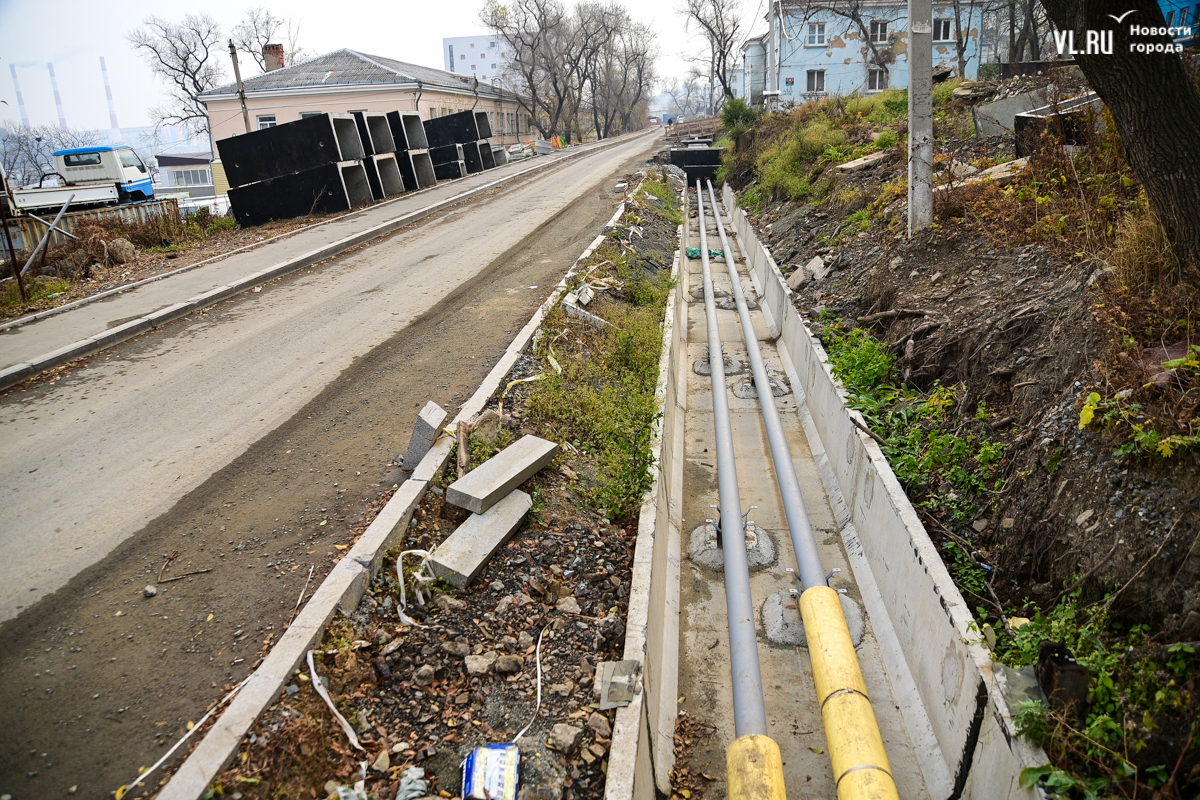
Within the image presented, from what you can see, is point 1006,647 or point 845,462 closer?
point 1006,647

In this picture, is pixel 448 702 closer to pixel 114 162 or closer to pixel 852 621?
pixel 852 621

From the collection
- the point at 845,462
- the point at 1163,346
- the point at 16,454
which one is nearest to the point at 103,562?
the point at 16,454

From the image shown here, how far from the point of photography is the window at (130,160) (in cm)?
2936

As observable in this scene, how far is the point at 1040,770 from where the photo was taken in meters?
3.12

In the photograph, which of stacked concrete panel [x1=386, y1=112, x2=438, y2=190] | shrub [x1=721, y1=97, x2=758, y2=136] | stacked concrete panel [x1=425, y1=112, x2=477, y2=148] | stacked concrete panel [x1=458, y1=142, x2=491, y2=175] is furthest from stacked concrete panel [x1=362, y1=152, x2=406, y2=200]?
shrub [x1=721, y1=97, x2=758, y2=136]

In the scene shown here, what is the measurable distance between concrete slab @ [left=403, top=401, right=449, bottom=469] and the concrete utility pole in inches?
284

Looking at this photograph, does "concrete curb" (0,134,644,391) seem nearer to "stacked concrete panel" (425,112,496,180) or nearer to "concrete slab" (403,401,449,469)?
"concrete slab" (403,401,449,469)

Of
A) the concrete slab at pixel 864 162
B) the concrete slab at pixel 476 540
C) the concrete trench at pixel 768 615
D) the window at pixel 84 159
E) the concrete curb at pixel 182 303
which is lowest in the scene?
the concrete trench at pixel 768 615

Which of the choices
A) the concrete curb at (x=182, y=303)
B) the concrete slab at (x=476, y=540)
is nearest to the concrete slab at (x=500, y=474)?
the concrete slab at (x=476, y=540)

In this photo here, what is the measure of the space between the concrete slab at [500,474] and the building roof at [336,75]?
37406 mm

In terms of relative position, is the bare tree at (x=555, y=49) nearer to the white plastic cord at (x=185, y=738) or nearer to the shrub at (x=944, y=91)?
the shrub at (x=944, y=91)

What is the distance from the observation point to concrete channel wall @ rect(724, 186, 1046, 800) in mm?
3609

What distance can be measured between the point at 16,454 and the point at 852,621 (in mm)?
6992

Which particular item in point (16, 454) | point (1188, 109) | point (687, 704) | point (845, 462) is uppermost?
point (1188, 109)
